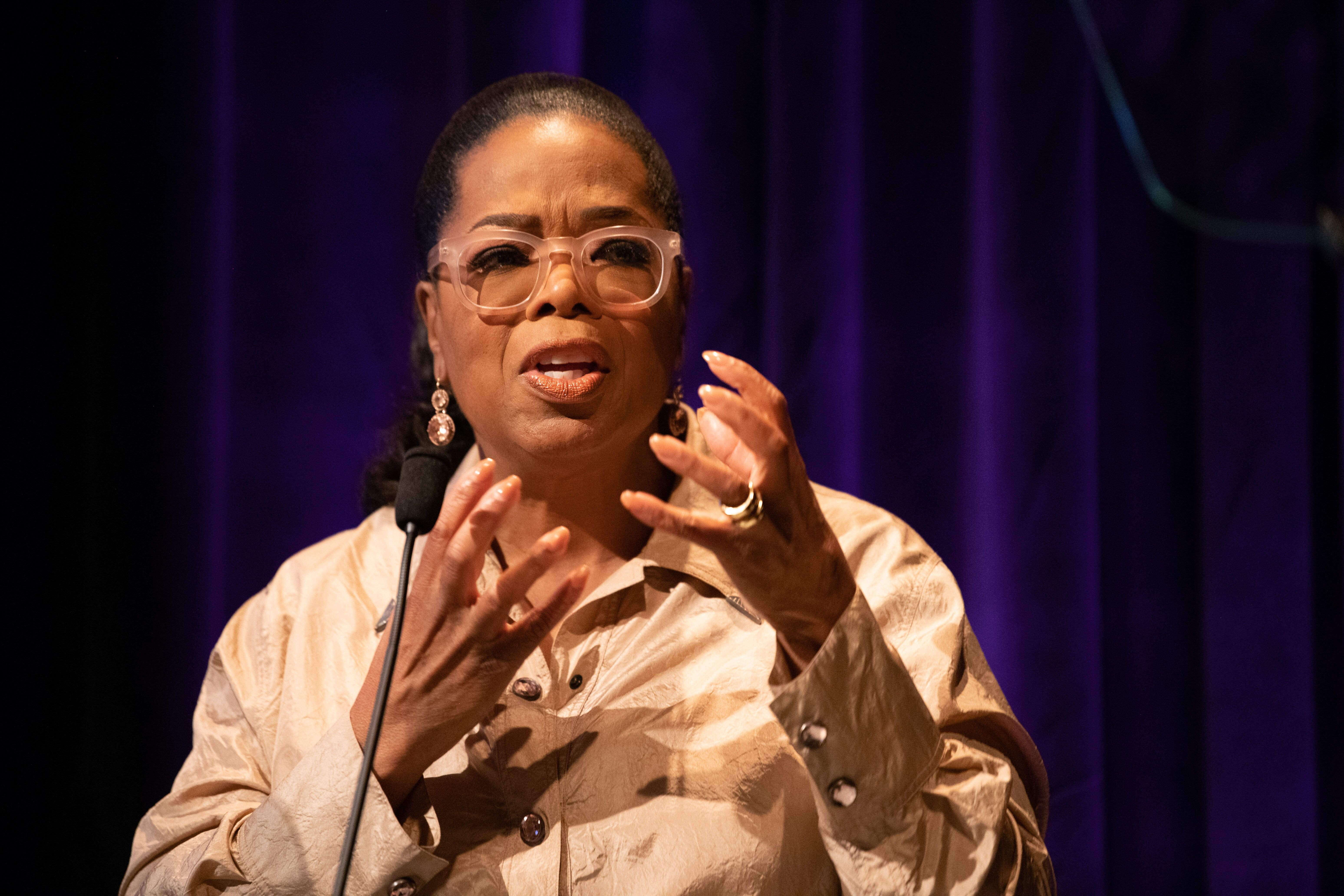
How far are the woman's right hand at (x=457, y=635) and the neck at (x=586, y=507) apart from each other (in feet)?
0.89

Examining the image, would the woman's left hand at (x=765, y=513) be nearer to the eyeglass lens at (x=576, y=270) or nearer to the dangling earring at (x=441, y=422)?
the eyeglass lens at (x=576, y=270)

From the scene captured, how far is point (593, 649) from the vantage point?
134 cm

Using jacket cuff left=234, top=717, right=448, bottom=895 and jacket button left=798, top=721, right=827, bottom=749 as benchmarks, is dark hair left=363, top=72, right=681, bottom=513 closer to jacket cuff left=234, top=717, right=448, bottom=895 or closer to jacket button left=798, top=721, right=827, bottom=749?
jacket cuff left=234, top=717, right=448, bottom=895

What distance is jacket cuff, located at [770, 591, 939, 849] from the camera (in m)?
1.06

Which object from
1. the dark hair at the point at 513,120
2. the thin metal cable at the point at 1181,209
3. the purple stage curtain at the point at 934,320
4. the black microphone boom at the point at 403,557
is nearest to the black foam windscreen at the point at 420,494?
the black microphone boom at the point at 403,557

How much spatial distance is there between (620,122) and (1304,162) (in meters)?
1.31

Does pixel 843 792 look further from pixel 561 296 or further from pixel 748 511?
pixel 561 296

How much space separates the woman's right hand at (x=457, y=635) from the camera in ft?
3.39

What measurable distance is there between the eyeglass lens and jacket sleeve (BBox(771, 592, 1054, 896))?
18.9 inches

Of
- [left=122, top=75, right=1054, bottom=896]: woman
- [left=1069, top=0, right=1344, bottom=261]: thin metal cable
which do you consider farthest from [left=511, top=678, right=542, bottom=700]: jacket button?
[left=1069, top=0, right=1344, bottom=261]: thin metal cable

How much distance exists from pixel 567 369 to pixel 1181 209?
4.24 feet

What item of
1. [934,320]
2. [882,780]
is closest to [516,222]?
Result: [882,780]

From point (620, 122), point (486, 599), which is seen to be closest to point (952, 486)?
point (620, 122)

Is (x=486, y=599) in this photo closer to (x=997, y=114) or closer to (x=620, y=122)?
(x=620, y=122)
